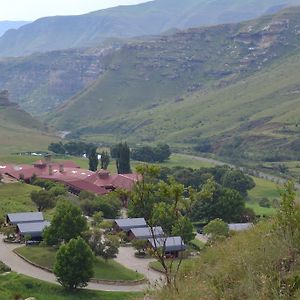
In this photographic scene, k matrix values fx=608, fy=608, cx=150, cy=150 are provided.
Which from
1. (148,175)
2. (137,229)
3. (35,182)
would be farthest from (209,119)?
(148,175)

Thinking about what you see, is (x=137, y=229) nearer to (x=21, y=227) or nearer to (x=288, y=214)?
(x=21, y=227)

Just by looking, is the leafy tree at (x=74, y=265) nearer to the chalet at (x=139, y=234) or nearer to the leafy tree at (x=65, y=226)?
the leafy tree at (x=65, y=226)

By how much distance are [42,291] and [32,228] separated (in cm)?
1374

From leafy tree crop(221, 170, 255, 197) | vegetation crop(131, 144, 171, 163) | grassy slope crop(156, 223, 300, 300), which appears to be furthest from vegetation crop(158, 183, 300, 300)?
vegetation crop(131, 144, 171, 163)

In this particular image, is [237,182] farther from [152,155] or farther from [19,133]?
[19,133]

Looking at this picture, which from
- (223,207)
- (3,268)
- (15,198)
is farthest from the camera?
(15,198)

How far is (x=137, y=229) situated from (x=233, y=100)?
489 ft

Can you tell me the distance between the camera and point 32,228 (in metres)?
52.3

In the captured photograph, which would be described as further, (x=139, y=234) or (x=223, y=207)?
(x=223, y=207)

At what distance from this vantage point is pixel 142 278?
4281 cm

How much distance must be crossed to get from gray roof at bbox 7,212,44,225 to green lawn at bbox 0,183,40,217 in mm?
3874

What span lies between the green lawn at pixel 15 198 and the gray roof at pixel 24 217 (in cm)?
387

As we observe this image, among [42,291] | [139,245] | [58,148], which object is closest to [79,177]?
[139,245]

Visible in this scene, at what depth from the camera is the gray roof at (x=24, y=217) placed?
179ft
